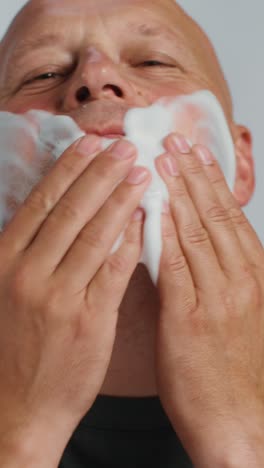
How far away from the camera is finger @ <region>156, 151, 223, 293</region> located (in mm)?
955

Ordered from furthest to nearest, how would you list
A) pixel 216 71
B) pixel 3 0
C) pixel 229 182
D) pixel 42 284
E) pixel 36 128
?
pixel 3 0 < pixel 216 71 < pixel 229 182 < pixel 36 128 < pixel 42 284

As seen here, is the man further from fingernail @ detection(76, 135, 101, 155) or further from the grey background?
the grey background

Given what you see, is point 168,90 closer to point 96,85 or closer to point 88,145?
point 96,85

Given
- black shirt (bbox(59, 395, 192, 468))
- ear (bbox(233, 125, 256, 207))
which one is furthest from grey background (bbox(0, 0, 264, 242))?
black shirt (bbox(59, 395, 192, 468))

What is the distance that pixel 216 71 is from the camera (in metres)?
1.35

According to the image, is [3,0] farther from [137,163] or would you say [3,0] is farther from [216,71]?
[137,163]

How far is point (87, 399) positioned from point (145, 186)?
0.28 metres

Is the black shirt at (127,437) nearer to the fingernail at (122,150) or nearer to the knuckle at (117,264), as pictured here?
the knuckle at (117,264)

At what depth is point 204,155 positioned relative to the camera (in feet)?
3.30

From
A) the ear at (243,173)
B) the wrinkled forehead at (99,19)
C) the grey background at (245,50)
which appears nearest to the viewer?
the wrinkled forehead at (99,19)

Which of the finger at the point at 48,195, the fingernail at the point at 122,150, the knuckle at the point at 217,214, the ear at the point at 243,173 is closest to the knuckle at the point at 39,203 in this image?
the finger at the point at 48,195

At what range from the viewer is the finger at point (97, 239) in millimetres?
885

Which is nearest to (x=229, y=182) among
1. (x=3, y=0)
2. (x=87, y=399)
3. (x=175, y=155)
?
(x=175, y=155)

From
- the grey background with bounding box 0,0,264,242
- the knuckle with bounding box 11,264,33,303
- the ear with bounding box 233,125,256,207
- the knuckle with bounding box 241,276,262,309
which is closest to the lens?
the knuckle with bounding box 11,264,33,303
